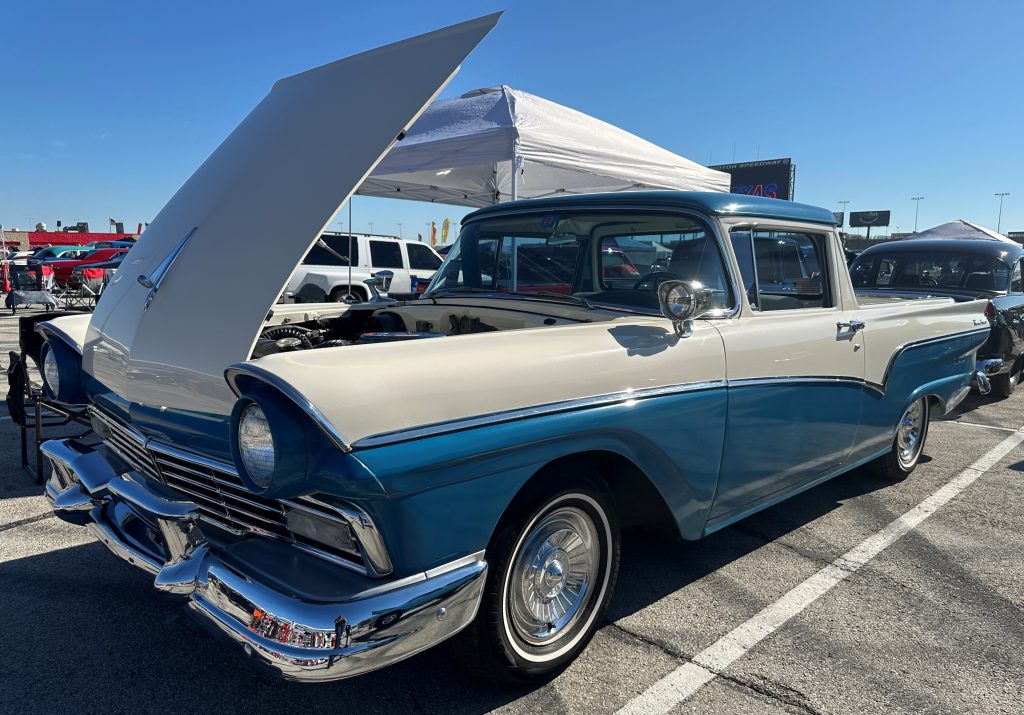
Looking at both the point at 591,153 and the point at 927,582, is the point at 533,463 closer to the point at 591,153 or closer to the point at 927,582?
the point at 927,582

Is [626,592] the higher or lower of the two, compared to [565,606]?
lower

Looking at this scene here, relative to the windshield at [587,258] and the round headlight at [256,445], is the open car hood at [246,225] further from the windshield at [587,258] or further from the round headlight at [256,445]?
the windshield at [587,258]

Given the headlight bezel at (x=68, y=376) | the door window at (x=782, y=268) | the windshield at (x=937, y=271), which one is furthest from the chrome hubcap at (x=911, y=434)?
the headlight bezel at (x=68, y=376)

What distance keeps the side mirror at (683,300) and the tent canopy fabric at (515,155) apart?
5.51m

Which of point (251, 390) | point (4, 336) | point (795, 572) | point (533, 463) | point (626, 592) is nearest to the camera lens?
point (251, 390)

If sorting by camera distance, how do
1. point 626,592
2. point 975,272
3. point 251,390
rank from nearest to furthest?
1. point 251,390
2. point 626,592
3. point 975,272

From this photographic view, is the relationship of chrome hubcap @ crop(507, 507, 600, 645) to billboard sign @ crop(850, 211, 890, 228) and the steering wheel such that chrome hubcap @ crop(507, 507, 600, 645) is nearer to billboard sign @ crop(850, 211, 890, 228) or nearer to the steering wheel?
the steering wheel

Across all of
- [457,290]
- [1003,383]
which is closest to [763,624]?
[457,290]

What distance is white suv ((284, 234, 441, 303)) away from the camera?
41.9 feet

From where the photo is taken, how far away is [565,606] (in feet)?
8.24

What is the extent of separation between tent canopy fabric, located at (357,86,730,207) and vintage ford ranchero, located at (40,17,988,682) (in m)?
4.37

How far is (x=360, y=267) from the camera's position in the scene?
13750 millimetres

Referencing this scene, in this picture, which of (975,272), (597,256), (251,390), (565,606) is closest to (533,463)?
(565,606)

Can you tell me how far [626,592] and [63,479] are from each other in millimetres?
2409
